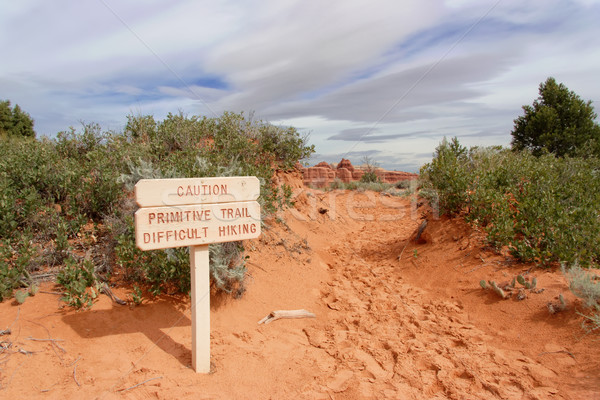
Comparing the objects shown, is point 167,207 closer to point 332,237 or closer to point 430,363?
point 430,363

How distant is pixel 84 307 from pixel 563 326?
17.6 feet

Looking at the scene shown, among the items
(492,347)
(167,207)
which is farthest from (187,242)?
(492,347)

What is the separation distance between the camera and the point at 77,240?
5.25 m

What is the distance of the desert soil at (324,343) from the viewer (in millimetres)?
3424

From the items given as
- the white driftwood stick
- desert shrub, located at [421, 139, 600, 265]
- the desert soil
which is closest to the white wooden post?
the desert soil

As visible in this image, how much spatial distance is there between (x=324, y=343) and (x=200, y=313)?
1655 mm

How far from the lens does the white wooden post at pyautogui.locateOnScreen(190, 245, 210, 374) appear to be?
12.0ft

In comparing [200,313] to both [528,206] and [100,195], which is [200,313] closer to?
[100,195]

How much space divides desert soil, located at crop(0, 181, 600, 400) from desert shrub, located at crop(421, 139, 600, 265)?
38 centimetres

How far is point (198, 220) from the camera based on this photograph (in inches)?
142

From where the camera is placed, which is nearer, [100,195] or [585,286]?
[585,286]

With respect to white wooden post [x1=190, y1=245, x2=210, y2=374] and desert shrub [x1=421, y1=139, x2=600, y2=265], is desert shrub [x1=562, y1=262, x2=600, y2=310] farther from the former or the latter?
white wooden post [x1=190, y1=245, x2=210, y2=374]

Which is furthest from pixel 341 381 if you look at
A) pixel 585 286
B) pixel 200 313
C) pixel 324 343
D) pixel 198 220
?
pixel 585 286

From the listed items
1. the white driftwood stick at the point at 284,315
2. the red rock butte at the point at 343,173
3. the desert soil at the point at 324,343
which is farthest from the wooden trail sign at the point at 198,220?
the red rock butte at the point at 343,173
